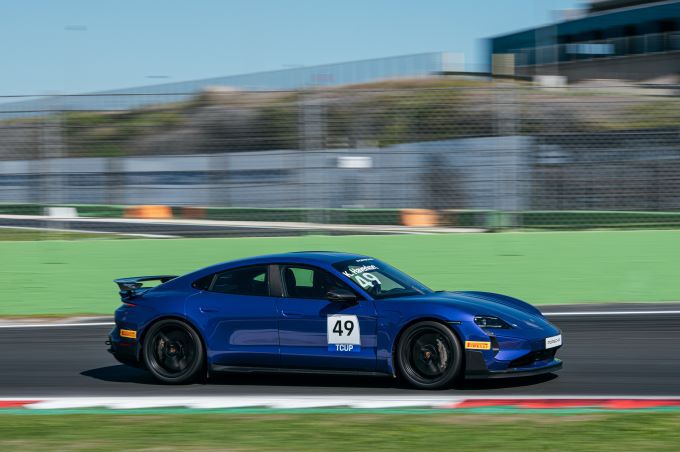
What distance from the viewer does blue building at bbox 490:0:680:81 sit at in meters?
35.0

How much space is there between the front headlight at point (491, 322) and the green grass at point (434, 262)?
569 centimetres

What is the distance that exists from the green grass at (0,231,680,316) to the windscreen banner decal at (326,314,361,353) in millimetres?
5779

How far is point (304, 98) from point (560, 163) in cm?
376

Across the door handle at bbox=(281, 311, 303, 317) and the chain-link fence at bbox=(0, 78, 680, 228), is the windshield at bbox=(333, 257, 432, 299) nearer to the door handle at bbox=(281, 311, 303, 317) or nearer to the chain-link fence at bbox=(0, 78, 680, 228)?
the door handle at bbox=(281, 311, 303, 317)

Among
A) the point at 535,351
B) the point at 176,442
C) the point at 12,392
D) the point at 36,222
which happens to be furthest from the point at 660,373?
the point at 36,222

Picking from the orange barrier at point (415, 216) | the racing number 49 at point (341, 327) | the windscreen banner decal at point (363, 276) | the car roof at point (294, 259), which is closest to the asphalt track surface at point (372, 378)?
the racing number 49 at point (341, 327)

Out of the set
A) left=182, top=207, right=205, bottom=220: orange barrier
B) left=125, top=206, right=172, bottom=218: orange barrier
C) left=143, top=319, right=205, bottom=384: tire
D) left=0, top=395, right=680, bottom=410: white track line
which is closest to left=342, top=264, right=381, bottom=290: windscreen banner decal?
left=0, top=395, right=680, bottom=410: white track line

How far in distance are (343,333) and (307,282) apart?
0.58 metres

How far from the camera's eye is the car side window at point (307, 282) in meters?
7.96

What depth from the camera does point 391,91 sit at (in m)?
14.0

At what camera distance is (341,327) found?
775 cm

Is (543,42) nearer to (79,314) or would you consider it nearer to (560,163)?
(560,163)

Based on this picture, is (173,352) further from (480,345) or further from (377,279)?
(480,345)

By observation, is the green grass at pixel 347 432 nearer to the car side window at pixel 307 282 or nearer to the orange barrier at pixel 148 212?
the car side window at pixel 307 282
